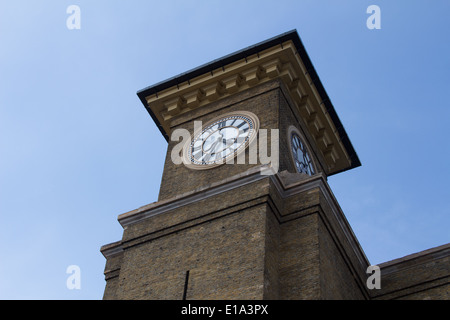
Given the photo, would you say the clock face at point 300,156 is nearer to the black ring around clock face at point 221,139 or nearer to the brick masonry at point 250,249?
the brick masonry at point 250,249

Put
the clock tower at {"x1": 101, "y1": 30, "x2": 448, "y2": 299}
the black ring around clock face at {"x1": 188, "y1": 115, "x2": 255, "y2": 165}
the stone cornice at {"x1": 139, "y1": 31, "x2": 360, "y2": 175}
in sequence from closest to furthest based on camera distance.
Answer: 1. the clock tower at {"x1": 101, "y1": 30, "x2": 448, "y2": 299}
2. the black ring around clock face at {"x1": 188, "y1": 115, "x2": 255, "y2": 165}
3. the stone cornice at {"x1": 139, "y1": 31, "x2": 360, "y2": 175}

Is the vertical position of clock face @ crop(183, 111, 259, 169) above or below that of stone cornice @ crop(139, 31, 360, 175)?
below

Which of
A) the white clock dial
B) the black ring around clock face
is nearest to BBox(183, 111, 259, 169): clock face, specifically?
the black ring around clock face

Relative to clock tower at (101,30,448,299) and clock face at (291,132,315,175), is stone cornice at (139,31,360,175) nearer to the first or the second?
clock tower at (101,30,448,299)

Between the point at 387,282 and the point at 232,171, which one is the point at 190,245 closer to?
the point at 232,171

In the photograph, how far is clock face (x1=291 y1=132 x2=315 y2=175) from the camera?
23.3 metres

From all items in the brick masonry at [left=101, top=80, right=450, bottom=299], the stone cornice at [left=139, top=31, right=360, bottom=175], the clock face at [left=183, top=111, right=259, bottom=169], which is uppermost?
the stone cornice at [left=139, top=31, right=360, bottom=175]

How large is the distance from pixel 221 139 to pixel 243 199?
4490mm

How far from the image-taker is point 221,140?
2309 centimetres

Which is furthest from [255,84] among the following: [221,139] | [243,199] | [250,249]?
[250,249]

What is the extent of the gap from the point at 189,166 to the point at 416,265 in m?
7.03

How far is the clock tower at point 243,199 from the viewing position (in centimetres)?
1748

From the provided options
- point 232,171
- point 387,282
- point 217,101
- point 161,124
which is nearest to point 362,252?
point 387,282

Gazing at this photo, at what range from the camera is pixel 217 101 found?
2522cm
